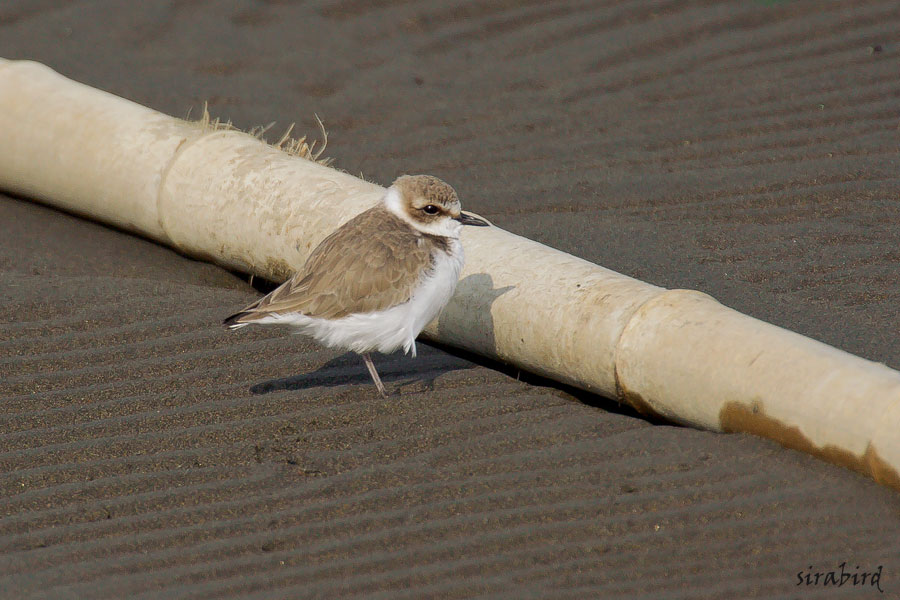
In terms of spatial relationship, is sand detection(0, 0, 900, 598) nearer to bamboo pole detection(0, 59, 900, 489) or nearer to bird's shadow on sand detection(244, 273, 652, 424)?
bird's shadow on sand detection(244, 273, 652, 424)

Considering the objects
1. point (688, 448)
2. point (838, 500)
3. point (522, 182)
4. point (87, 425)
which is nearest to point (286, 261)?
point (87, 425)

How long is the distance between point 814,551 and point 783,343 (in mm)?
1188

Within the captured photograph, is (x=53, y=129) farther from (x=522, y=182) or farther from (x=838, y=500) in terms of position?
(x=838, y=500)

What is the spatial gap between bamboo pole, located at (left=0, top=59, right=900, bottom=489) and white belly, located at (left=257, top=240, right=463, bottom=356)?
17.4 inches

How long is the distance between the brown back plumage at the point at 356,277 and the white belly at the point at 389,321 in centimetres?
4

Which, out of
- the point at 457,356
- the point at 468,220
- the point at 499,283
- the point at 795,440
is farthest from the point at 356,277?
the point at 795,440

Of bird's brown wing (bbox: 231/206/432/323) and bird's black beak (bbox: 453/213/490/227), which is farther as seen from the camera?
bird's black beak (bbox: 453/213/490/227)

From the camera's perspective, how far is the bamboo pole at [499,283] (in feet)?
16.7

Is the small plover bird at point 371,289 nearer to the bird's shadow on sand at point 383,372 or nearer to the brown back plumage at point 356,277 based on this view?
the brown back plumage at point 356,277

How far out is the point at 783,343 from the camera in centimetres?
535

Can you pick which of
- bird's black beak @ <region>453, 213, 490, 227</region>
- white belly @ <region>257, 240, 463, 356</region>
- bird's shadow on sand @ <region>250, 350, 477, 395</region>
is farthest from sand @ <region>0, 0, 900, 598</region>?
bird's black beak @ <region>453, 213, 490, 227</region>

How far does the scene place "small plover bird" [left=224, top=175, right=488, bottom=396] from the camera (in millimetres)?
6098

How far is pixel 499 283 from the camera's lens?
6.59m

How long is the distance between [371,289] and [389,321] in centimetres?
21
